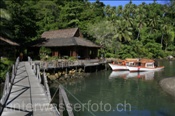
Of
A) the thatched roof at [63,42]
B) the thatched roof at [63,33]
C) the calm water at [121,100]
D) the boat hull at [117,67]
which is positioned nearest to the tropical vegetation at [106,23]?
the thatched roof at [63,42]

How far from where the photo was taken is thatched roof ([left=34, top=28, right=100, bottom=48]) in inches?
1249

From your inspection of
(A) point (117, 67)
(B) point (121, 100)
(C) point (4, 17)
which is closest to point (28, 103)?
(B) point (121, 100)

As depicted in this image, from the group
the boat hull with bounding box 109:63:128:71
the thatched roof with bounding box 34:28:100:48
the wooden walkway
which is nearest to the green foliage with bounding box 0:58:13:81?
the wooden walkway

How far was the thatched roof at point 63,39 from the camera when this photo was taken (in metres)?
31.7

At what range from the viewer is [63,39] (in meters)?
33.6

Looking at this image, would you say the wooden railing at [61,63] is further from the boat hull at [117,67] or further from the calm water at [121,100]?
the boat hull at [117,67]

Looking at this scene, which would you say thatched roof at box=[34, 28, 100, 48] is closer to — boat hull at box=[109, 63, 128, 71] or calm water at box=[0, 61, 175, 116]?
boat hull at box=[109, 63, 128, 71]

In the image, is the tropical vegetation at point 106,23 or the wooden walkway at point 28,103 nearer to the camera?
the wooden walkway at point 28,103

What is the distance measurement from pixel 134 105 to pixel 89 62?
15817mm

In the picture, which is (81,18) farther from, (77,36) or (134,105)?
(134,105)

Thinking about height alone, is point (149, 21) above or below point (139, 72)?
above

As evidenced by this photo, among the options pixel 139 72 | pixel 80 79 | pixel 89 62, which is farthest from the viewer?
pixel 139 72

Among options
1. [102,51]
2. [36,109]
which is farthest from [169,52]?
[36,109]

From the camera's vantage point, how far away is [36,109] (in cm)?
723
